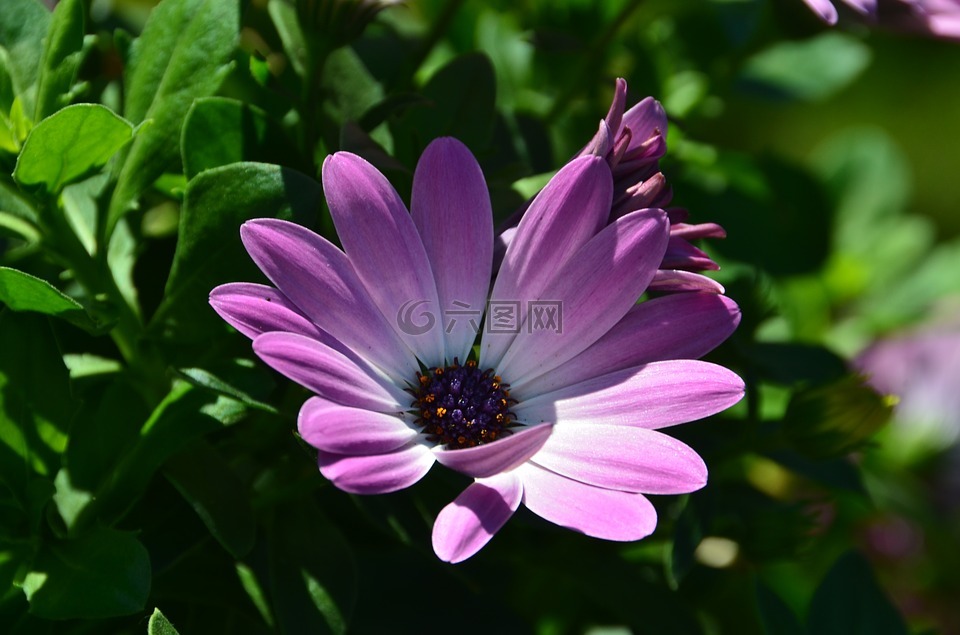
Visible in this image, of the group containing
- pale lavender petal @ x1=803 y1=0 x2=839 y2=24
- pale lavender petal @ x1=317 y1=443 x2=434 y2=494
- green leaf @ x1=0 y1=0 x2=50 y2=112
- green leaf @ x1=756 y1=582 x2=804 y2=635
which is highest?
green leaf @ x1=0 y1=0 x2=50 y2=112

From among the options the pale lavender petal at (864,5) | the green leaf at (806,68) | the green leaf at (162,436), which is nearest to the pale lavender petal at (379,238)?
the green leaf at (162,436)

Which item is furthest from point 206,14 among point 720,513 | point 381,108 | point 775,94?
point 775,94

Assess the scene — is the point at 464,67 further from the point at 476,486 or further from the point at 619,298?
the point at 476,486

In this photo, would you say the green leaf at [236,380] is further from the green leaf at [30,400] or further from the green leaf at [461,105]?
the green leaf at [461,105]

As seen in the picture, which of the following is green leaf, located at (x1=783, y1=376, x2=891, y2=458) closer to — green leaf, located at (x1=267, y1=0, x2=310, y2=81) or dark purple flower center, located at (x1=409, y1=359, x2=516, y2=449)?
dark purple flower center, located at (x1=409, y1=359, x2=516, y2=449)

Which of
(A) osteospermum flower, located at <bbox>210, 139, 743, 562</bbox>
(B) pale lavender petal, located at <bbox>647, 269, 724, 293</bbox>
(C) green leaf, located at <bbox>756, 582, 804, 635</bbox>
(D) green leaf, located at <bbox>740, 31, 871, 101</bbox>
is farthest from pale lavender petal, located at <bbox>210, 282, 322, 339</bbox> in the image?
(D) green leaf, located at <bbox>740, 31, 871, 101</bbox>

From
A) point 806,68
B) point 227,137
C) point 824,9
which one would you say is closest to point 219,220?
point 227,137

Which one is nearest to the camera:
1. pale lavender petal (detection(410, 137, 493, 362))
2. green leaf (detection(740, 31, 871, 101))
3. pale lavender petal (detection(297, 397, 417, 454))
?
pale lavender petal (detection(297, 397, 417, 454))
